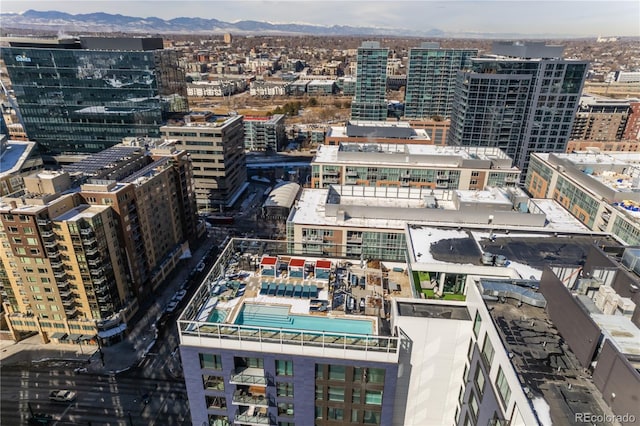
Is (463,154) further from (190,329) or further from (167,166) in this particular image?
(190,329)

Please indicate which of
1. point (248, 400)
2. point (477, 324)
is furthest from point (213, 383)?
point (477, 324)

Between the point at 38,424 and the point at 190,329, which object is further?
the point at 38,424

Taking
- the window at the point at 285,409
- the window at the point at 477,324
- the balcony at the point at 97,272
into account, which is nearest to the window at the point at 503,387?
the window at the point at 477,324

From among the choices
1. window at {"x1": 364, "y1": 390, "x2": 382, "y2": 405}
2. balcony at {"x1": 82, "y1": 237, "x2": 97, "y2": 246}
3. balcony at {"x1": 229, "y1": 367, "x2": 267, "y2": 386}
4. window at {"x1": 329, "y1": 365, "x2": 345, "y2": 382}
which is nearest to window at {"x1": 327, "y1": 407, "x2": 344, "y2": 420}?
window at {"x1": 364, "y1": 390, "x2": 382, "y2": 405}

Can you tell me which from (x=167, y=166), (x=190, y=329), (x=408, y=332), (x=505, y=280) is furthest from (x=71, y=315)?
(x=505, y=280)

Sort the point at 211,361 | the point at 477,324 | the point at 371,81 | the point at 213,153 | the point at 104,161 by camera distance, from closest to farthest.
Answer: the point at 477,324 < the point at 211,361 < the point at 104,161 < the point at 213,153 < the point at 371,81

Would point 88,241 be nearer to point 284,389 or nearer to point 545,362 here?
point 284,389
